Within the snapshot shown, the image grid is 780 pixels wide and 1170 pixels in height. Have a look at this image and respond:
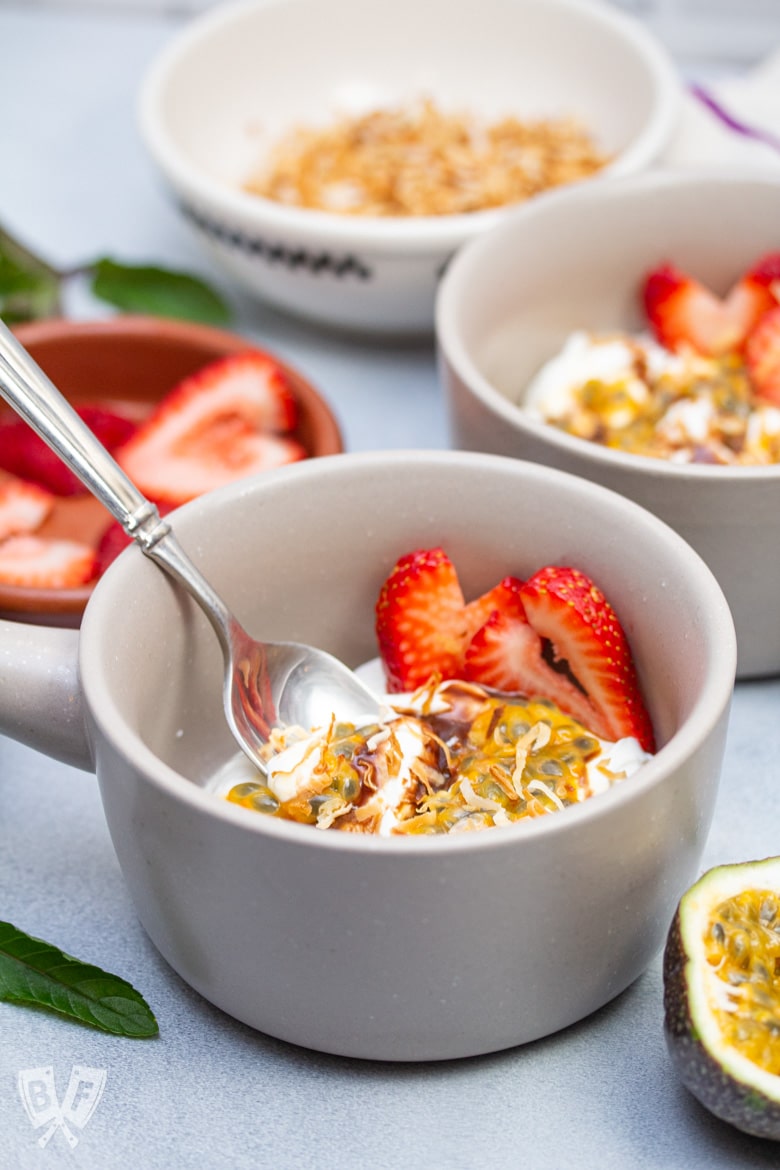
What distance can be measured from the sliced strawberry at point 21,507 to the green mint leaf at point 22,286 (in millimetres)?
215

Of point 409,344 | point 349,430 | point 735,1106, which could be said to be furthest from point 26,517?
point 735,1106

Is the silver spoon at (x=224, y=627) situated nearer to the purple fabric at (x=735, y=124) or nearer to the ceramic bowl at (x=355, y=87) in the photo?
the ceramic bowl at (x=355, y=87)

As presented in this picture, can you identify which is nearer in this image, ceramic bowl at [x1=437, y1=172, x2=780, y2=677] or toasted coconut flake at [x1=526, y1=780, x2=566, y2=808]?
toasted coconut flake at [x1=526, y1=780, x2=566, y2=808]

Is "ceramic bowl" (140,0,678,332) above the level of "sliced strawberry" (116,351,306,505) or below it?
above

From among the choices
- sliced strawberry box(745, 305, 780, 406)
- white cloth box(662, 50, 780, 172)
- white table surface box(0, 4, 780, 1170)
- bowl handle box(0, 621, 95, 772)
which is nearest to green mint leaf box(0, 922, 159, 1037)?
white table surface box(0, 4, 780, 1170)

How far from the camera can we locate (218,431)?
3.62ft

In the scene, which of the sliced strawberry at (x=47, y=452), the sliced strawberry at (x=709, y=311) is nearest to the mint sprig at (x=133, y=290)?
the sliced strawberry at (x=47, y=452)

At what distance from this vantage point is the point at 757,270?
1.10 metres

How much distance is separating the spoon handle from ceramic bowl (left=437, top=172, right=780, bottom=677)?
0.78 feet

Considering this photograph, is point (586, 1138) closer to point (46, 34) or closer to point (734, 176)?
point (734, 176)

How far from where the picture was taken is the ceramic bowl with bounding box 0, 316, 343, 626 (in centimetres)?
109

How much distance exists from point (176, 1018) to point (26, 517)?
492mm

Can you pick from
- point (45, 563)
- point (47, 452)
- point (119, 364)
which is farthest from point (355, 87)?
point (45, 563)

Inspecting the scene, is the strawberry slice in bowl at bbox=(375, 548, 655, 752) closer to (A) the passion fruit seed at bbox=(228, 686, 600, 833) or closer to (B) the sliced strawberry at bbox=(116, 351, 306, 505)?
(A) the passion fruit seed at bbox=(228, 686, 600, 833)
